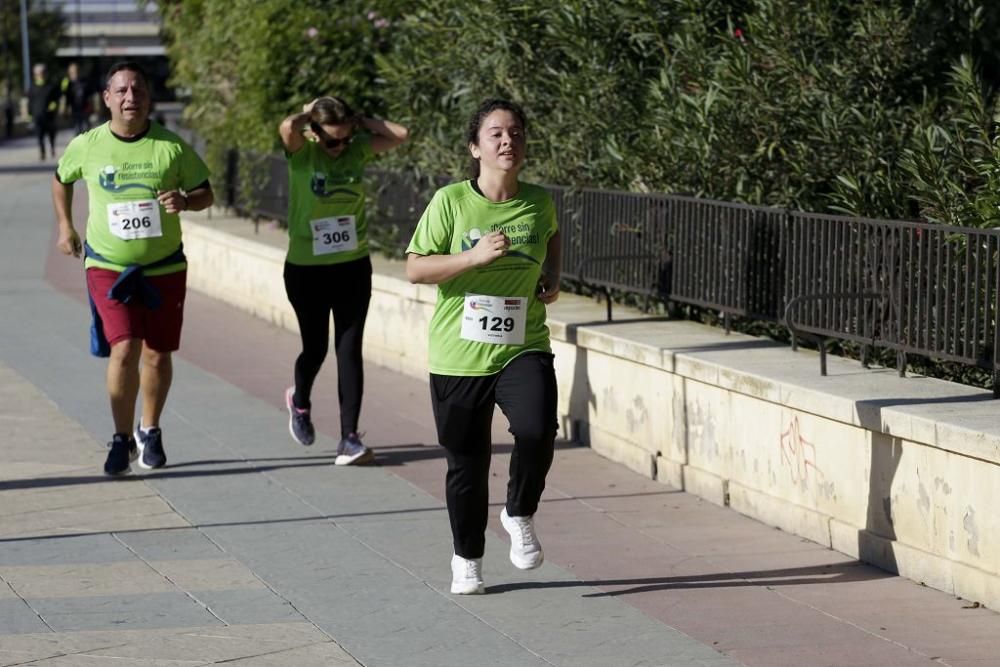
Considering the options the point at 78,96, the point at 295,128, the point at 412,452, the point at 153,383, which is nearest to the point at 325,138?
the point at 295,128

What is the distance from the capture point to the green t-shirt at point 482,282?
632 cm

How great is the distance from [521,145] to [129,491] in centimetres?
296

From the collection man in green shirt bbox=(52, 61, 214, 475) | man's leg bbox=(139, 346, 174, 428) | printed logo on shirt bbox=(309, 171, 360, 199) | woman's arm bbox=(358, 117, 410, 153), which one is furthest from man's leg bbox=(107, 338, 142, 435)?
woman's arm bbox=(358, 117, 410, 153)

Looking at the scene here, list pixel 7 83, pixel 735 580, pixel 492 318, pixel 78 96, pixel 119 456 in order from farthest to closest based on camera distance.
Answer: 1. pixel 7 83
2. pixel 78 96
3. pixel 119 456
4. pixel 735 580
5. pixel 492 318

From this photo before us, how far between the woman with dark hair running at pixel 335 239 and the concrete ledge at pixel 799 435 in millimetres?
1240

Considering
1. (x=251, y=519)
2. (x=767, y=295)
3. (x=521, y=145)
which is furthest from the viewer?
(x=767, y=295)

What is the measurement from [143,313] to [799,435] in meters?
3.21

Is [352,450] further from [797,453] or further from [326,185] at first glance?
[797,453]

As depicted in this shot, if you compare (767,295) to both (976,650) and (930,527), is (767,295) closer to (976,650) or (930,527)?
(930,527)

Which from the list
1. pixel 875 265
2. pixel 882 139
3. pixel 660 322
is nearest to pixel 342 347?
pixel 660 322

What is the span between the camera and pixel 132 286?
8461 millimetres

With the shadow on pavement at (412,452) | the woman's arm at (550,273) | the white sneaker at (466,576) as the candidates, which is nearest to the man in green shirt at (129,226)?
the shadow on pavement at (412,452)

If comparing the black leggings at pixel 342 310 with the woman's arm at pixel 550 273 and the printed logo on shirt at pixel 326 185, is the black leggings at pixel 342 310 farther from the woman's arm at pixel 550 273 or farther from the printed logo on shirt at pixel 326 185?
the woman's arm at pixel 550 273

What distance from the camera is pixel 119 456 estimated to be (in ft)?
28.1
